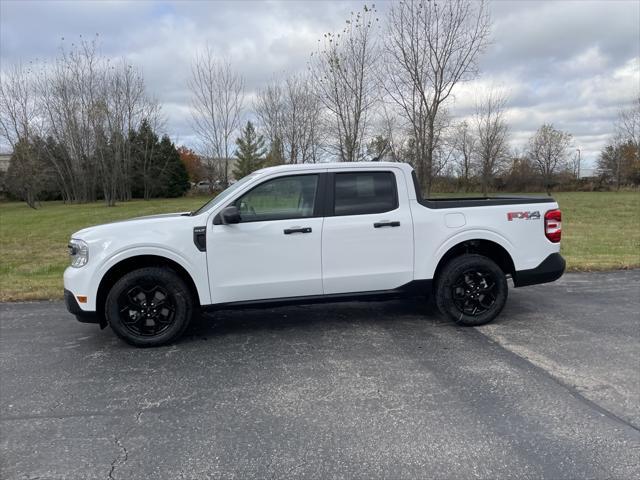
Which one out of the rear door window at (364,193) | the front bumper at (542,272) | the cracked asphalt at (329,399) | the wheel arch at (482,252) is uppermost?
the rear door window at (364,193)

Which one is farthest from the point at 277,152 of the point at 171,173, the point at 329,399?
the point at 171,173

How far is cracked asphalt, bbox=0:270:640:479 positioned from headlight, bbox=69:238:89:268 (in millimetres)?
876

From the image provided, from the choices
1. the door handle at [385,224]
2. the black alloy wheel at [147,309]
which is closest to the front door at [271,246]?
the black alloy wheel at [147,309]

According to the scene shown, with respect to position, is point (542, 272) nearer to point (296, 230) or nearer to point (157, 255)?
point (296, 230)

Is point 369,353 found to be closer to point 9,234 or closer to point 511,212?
point 511,212

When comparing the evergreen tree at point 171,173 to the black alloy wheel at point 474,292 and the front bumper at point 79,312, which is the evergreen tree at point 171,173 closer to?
the front bumper at point 79,312

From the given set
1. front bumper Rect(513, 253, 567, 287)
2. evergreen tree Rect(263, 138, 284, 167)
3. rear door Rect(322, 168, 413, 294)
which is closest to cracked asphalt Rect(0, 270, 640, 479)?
front bumper Rect(513, 253, 567, 287)

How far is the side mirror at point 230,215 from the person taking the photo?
4.43m

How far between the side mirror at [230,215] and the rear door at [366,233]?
2.95 ft

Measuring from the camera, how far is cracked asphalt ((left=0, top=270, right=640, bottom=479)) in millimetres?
2660

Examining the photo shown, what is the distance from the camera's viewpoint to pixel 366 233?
481 cm

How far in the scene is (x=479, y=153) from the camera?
42969 millimetres

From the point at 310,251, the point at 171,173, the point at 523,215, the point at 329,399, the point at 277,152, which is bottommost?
the point at 329,399

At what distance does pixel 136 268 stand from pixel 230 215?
1167 mm
